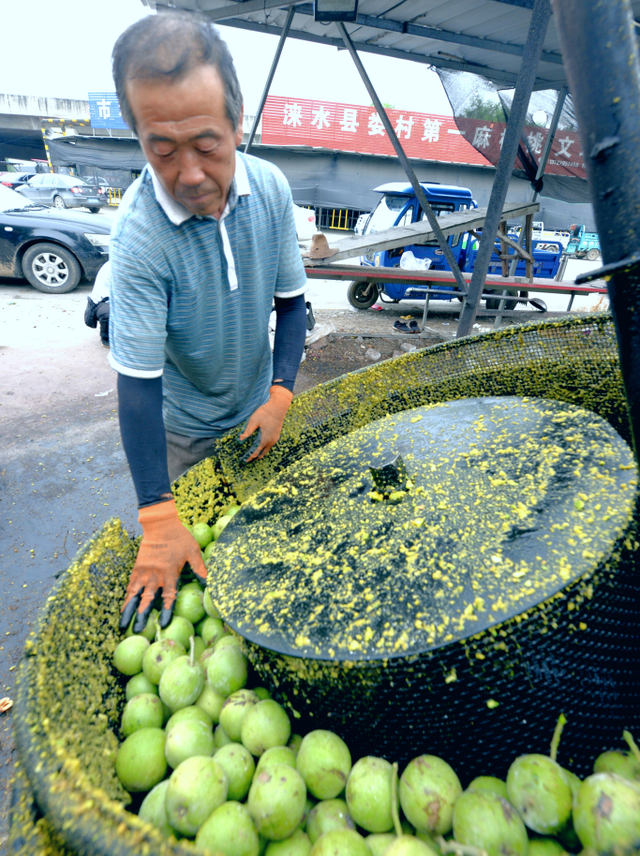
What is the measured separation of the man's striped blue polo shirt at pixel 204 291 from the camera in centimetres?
152

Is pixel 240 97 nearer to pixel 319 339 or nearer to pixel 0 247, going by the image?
pixel 319 339

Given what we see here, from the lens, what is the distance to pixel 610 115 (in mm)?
613

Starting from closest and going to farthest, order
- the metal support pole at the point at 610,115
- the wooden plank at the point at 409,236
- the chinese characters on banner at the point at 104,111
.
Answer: the metal support pole at the point at 610,115 < the wooden plank at the point at 409,236 < the chinese characters on banner at the point at 104,111

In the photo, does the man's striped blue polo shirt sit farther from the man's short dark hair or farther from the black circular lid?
the black circular lid

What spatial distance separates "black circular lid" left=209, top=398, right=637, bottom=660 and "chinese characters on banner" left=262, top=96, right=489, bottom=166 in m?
21.3

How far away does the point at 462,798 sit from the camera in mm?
1011

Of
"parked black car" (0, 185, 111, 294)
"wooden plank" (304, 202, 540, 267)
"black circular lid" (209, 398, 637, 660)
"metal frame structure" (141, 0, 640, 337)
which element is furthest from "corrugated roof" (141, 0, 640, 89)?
"black circular lid" (209, 398, 637, 660)

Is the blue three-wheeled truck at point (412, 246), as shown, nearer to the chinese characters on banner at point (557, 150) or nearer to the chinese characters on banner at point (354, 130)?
the chinese characters on banner at point (557, 150)

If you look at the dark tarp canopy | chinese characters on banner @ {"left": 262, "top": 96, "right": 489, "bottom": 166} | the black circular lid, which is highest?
chinese characters on banner @ {"left": 262, "top": 96, "right": 489, "bottom": 166}

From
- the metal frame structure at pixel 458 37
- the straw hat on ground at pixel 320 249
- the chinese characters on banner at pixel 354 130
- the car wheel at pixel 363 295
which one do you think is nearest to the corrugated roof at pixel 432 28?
the metal frame structure at pixel 458 37

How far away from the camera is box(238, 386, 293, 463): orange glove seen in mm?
2041

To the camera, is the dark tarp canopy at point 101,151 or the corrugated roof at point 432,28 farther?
the dark tarp canopy at point 101,151

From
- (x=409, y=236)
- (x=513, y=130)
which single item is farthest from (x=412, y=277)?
(x=513, y=130)

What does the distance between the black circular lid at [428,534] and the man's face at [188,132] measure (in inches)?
41.5
